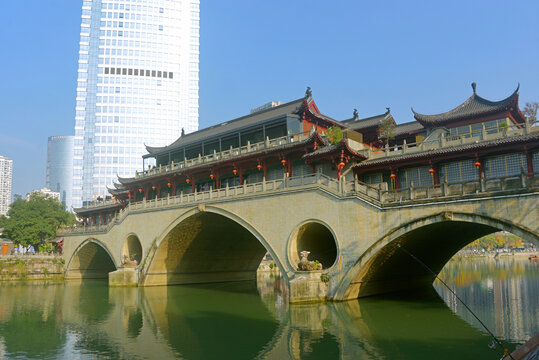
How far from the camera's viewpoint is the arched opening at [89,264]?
58.2m

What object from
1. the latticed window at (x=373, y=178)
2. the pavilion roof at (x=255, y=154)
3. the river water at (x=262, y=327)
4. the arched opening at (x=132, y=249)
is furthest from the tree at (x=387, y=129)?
the arched opening at (x=132, y=249)

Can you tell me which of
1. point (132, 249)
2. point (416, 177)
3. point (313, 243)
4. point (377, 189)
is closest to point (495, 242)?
point (132, 249)

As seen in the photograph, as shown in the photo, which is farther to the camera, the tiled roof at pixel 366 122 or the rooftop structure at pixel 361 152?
the tiled roof at pixel 366 122

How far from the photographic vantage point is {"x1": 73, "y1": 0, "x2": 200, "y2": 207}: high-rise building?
337 ft

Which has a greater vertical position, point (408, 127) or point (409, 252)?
point (408, 127)

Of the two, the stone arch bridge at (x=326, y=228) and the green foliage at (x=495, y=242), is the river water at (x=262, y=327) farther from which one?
the green foliage at (x=495, y=242)

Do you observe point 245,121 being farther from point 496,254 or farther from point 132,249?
point 496,254

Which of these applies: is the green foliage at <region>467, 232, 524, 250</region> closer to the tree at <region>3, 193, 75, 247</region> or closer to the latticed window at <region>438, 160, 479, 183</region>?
the latticed window at <region>438, 160, 479, 183</region>

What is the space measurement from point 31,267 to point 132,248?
19.3 m

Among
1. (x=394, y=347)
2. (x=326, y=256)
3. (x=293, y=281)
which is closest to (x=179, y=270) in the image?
(x=326, y=256)

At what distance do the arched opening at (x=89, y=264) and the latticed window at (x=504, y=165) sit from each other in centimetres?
4716

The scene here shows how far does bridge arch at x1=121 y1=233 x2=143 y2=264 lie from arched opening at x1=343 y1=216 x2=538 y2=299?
26.8 m

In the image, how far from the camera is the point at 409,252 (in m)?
29.9

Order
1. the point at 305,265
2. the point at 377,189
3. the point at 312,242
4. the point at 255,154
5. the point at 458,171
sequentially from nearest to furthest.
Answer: the point at 377,189
the point at 305,265
the point at 458,171
the point at 312,242
the point at 255,154
